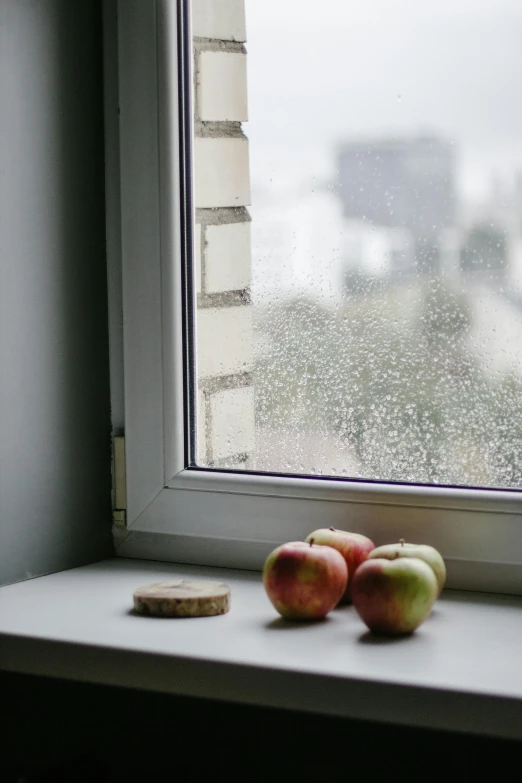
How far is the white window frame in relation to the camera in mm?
1198

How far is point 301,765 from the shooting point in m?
1.00

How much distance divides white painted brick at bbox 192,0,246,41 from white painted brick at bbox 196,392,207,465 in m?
0.50

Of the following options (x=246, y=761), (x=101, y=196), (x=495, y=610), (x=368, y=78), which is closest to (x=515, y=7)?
(x=368, y=78)

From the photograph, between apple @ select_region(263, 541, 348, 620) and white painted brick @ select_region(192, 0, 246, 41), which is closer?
apple @ select_region(263, 541, 348, 620)

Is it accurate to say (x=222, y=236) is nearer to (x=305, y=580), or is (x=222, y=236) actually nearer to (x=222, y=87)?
(x=222, y=87)

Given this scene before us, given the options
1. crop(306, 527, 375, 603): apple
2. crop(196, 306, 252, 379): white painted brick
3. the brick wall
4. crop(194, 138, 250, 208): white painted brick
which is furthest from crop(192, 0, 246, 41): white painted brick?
crop(306, 527, 375, 603): apple

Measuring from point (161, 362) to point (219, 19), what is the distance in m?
0.48

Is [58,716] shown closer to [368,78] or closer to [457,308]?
[457,308]

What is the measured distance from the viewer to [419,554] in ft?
3.25

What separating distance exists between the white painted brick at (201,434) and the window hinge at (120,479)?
0.11 meters

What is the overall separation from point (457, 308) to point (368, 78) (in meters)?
0.32

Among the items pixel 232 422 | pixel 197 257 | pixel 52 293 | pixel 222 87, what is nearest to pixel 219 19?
pixel 222 87

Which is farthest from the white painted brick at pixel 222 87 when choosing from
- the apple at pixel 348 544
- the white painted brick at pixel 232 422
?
the apple at pixel 348 544

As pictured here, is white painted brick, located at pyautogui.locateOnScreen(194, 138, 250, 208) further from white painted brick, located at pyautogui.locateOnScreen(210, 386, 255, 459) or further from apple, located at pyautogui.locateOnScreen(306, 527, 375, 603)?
apple, located at pyautogui.locateOnScreen(306, 527, 375, 603)
